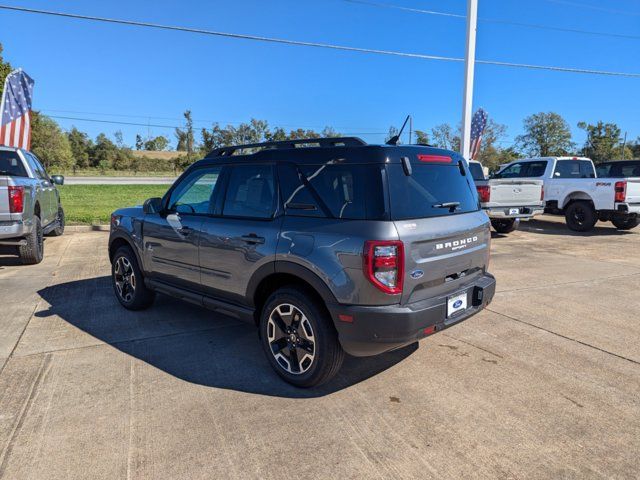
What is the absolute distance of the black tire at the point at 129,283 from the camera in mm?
5055

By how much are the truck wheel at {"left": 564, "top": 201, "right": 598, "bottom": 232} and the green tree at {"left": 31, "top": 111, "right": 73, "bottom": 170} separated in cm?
6481

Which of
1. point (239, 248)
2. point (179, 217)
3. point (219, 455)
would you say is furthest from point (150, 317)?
point (219, 455)

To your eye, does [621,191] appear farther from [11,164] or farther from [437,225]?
[11,164]

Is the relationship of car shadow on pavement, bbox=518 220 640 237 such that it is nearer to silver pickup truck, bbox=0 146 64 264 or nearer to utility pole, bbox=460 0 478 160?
utility pole, bbox=460 0 478 160

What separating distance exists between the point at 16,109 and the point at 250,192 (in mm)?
12916

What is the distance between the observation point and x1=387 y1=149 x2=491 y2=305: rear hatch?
2994 millimetres

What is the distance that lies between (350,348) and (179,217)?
7.47 ft

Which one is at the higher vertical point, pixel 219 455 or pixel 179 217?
pixel 179 217

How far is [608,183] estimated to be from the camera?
11.4 metres

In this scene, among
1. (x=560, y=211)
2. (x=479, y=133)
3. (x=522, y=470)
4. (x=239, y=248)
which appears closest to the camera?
(x=522, y=470)

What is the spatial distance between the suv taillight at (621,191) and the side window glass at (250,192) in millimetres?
10830

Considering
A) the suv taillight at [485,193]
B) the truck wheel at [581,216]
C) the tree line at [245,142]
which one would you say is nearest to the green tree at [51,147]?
the tree line at [245,142]

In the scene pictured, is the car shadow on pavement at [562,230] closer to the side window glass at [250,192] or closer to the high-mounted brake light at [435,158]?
the high-mounted brake light at [435,158]

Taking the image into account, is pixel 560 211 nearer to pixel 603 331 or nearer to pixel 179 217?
pixel 603 331
